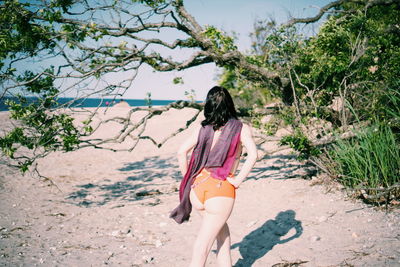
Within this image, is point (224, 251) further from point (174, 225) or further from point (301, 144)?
point (301, 144)

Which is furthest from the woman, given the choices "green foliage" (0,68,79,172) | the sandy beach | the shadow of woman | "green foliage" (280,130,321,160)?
"green foliage" (0,68,79,172)

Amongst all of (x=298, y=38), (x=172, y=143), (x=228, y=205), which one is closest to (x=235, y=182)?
(x=228, y=205)

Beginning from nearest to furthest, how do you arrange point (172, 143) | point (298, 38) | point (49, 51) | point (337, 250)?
point (337, 250) → point (49, 51) → point (298, 38) → point (172, 143)

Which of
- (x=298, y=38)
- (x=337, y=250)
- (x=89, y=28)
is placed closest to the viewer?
(x=337, y=250)

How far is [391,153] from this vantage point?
3.77 metres

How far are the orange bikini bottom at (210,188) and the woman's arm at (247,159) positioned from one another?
2.5 inches

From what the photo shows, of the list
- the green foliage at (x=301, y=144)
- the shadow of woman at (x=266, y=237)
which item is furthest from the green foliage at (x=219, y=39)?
the shadow of woman at (x=266, y=237)

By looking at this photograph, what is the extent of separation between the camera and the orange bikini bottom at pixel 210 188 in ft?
7.14

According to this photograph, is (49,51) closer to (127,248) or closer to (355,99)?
(127,248)

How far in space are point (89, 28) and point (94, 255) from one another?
4.04 metres

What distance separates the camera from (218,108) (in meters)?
2.32

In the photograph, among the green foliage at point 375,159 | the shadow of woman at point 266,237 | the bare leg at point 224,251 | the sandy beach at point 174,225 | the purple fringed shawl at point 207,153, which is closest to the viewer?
the purple fringed shawl at point 207,153

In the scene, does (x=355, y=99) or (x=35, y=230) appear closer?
(x=35, y=230)

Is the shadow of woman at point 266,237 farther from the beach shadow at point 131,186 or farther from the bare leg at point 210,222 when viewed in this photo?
the beach shadow at point 131,186
